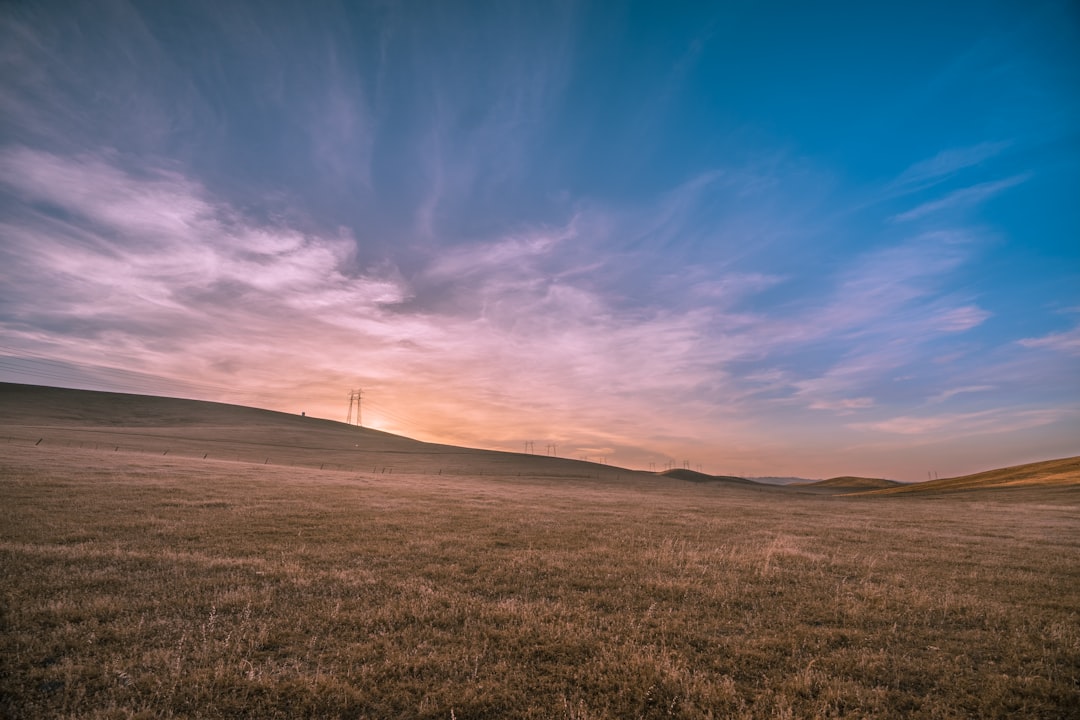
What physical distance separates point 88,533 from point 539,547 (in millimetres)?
14362

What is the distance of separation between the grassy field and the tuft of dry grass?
0.05 metres

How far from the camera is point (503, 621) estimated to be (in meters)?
9.34

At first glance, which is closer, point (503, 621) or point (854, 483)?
point (503, 621)

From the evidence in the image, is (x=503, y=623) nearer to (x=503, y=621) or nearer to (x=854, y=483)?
(x=503, y=621)

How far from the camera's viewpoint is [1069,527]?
26.5 m

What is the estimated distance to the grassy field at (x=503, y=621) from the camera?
655cm

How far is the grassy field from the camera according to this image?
6551 millimetres

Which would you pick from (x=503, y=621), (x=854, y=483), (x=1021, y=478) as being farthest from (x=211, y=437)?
(x=854, y=483)

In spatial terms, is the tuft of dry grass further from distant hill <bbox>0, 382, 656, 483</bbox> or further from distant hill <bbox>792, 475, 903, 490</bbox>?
distant hill <bbox>792, 475, 903, 490</bbox>

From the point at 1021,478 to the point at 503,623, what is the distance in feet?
288

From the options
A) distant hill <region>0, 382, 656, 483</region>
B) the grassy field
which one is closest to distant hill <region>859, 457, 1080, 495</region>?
distant hill <region>0, 382, 656, 483</region>

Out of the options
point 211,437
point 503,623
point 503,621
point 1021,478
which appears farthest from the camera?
point 211,437

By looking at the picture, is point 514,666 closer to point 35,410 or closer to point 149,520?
point 149,520

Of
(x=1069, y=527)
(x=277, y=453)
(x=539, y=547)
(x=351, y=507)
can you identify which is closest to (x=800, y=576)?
(x=539, y=547)
